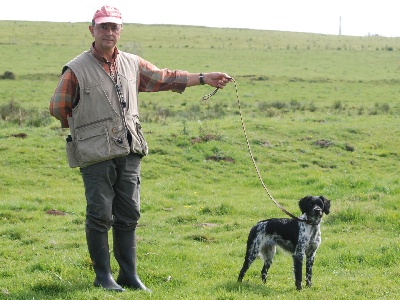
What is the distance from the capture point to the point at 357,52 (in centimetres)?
6606

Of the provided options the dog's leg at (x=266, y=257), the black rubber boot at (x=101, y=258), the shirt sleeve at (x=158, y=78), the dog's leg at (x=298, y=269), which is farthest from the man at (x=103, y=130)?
the dog's leg at (x=298, y=269)

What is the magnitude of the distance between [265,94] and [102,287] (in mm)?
31462

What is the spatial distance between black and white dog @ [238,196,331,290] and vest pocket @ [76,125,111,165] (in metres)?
2.32

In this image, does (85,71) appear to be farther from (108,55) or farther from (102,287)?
(102,287)

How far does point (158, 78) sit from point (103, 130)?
1159mm

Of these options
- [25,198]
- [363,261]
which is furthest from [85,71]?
[25,198]

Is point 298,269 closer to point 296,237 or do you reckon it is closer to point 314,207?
point 296,237

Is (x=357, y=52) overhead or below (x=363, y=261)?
overhead

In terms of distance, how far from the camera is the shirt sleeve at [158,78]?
304 inches

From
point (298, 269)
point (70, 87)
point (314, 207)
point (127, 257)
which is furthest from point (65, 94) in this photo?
point (298, 269)

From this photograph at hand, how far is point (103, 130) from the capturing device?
6.95 m

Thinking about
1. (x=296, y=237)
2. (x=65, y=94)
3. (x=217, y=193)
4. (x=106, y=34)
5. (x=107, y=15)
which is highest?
(x=107, y=15)

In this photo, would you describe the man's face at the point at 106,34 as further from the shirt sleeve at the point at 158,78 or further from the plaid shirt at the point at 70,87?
the shirt sleeve at the point at 158,78

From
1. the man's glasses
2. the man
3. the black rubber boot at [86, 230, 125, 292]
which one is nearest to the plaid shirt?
the man
